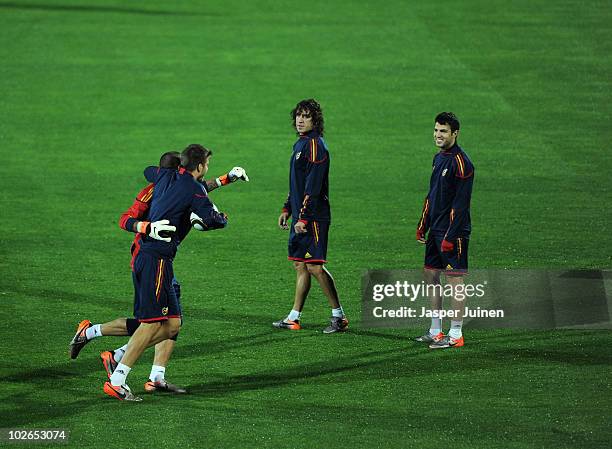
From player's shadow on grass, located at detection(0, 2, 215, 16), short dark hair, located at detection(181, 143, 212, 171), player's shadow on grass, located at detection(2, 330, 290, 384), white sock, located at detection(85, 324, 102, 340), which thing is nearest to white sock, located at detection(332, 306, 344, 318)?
player's shadow on grass, located at detection(2, 330, 290, 384)

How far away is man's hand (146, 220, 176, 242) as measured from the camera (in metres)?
10.2

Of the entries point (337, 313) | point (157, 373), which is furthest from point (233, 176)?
point (157, 373)

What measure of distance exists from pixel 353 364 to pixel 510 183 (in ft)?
27.8

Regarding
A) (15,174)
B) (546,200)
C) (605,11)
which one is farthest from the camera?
(605,11)

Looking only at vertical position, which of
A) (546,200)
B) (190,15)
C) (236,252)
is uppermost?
(190,15)

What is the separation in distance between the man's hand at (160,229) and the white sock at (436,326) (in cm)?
319

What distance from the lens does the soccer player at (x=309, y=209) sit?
40.6 ft

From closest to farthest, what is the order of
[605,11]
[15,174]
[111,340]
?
[111,340] → [15,174] → [605,11]

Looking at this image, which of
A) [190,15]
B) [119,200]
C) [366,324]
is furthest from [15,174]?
[190,15]

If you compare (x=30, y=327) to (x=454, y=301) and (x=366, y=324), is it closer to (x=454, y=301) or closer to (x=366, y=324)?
(x=366, y=324)

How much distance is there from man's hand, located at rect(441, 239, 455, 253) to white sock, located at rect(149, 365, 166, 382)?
2871 mm

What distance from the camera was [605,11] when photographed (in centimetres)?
2992

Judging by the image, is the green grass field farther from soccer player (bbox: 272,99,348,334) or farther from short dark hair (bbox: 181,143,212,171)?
short dark hair (bbox: 181,143,212,171)

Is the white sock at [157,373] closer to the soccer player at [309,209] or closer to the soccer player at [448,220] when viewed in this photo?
the soccer player at [309,209]
